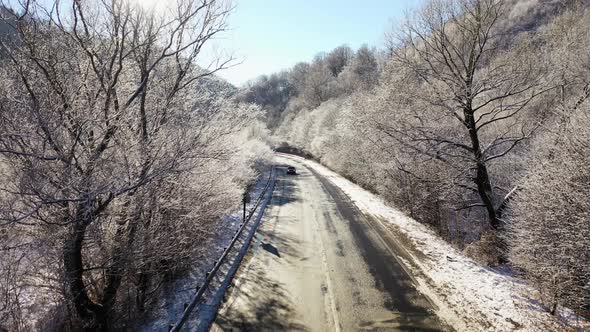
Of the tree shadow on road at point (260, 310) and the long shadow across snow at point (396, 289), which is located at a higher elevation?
the long shadow across snow at point (396, 289)

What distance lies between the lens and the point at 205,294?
9102 millimetres

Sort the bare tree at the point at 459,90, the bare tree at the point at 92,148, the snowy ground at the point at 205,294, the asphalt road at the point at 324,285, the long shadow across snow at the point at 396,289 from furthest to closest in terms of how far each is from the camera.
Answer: the bare tree at the point at 459,90
the snowy ground at the point at 205,294
the asphalt road at the point at 324,285
the long shadow across snow at the point at 396,289
the bare tree at the point at 92,148

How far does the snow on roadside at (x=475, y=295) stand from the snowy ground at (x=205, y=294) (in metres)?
5.72

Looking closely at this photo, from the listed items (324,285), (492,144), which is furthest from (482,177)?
(324,285)

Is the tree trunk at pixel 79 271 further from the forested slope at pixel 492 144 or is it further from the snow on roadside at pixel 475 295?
the forested slope at pixel 492 144

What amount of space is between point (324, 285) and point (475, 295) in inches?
159

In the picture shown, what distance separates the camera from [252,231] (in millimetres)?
15562

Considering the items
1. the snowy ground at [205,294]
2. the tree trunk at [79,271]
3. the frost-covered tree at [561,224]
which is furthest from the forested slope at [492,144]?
the tree trunk at [79,271]

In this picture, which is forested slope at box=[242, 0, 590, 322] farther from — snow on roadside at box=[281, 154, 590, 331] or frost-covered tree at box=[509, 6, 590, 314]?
snow on roadside at box=[281, 154, 590, 331]

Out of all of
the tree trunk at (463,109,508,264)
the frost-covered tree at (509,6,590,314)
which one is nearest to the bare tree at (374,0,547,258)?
the tree trunk at (463,109,508,264)

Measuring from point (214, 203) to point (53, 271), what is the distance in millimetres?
5748

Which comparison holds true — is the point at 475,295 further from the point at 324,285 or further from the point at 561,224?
the point at 324,285

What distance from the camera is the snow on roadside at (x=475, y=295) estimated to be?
748 centimetres

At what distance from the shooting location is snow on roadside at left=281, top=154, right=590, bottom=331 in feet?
24.5
